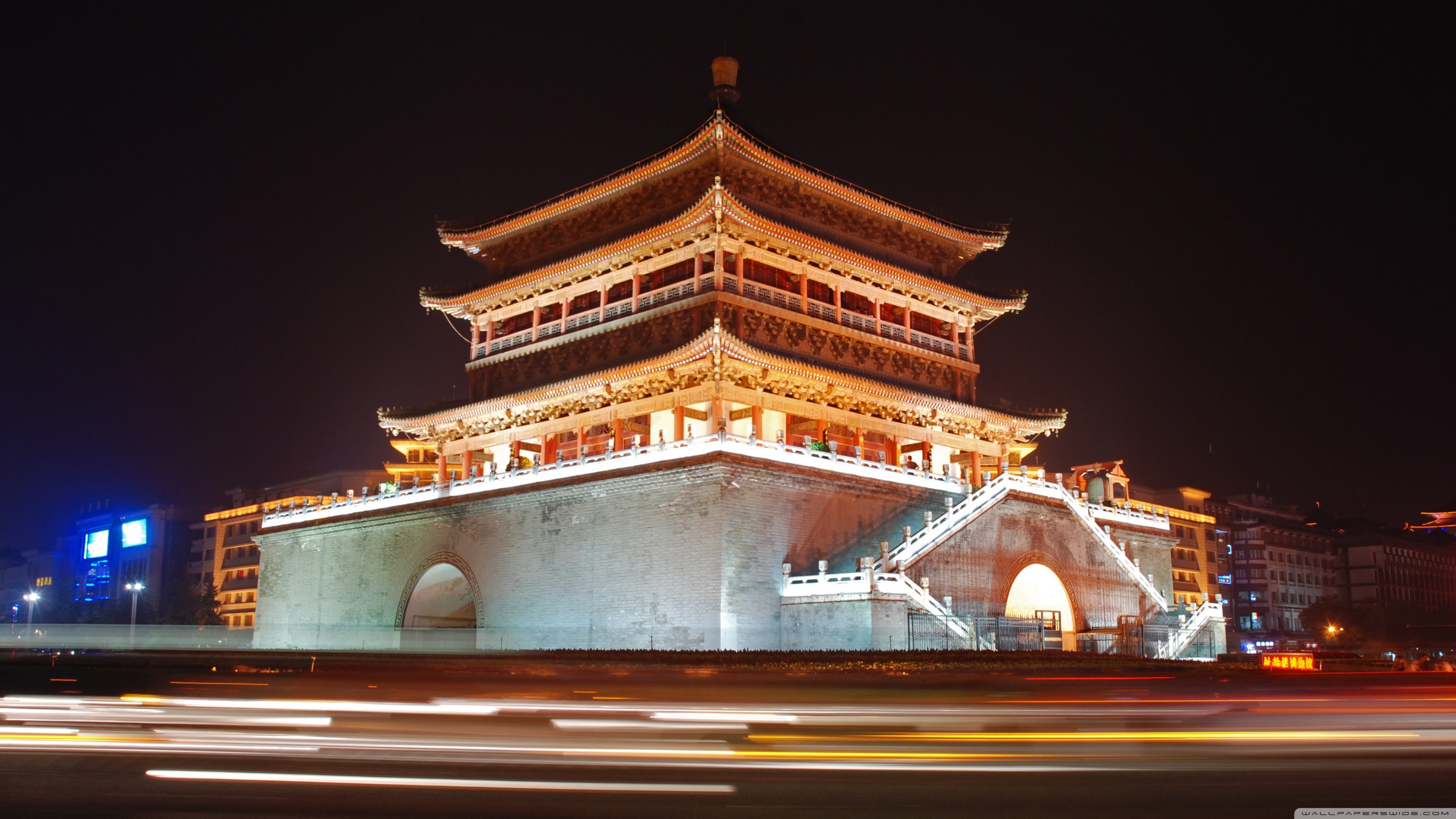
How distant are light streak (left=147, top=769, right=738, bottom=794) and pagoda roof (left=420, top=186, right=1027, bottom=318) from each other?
21704mm

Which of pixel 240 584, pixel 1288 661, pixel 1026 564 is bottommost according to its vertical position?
pixel 1288 661

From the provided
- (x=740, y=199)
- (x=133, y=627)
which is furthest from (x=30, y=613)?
(x=740, y=199)

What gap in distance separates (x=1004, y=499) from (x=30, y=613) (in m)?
49.7

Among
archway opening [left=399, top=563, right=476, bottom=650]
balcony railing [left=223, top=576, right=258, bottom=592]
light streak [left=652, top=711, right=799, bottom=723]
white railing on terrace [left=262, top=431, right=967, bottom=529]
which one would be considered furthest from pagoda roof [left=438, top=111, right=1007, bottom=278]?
balcony railing [left=223, top=576, right=258, bottom=592]

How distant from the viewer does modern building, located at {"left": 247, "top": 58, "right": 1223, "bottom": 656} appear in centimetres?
2452

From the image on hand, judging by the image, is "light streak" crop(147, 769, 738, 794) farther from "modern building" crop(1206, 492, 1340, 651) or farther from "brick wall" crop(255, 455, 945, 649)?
"modern building" crop(1206, 492, 1340, 651)

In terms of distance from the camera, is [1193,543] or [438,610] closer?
[438,610]

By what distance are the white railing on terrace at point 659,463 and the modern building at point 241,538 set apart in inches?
1132

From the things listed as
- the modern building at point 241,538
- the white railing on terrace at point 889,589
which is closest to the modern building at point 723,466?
the white railing on terrace at point 889,589

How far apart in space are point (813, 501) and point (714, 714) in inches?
636

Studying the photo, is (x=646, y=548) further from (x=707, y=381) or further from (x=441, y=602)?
(x=441, y=602)

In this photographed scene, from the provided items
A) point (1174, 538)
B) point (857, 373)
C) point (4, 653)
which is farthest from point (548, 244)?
point (1174, 538)

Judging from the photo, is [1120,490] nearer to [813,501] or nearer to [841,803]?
[813,501]

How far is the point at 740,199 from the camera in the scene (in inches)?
1161
